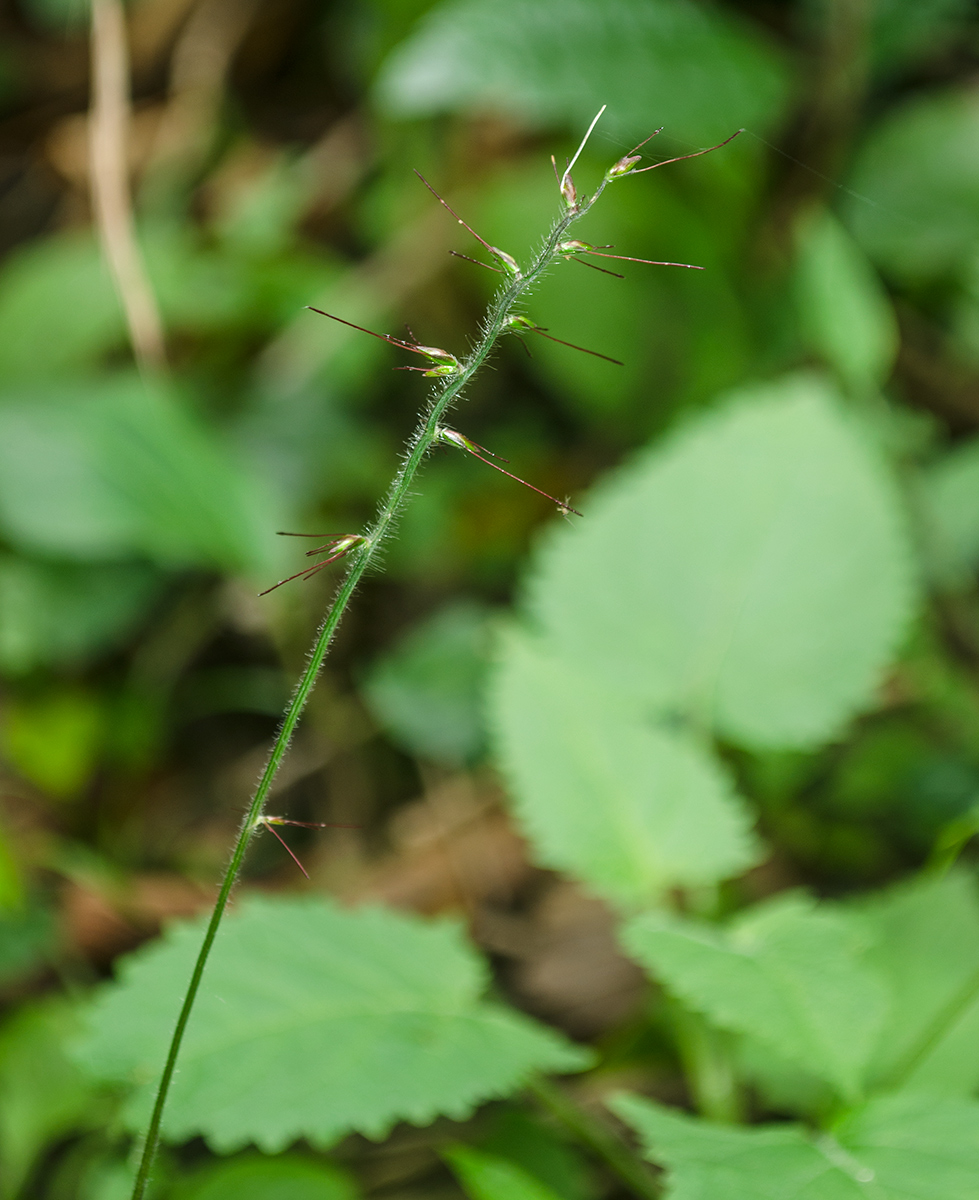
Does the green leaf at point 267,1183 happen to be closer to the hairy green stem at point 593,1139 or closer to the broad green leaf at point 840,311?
the hairy green stem at point 593,1139

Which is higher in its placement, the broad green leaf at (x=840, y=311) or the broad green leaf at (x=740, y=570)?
the broad green leaf at (x=840, y=311)

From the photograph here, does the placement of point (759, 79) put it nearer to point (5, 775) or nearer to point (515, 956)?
Answer: point (515, 956)

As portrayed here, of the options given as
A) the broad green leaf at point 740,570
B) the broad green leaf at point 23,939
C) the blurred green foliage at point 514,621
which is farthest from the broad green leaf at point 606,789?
the broad green leaf at point 23,939

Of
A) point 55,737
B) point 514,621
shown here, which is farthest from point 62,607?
point 514,621

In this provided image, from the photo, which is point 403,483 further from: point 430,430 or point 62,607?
point 62,607

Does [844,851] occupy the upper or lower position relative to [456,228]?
lower

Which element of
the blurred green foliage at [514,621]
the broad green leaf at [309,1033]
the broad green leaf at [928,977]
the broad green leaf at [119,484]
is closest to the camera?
the broad green leaf at [309,1033]

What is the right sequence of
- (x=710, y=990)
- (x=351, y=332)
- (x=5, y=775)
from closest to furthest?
(x=710, y=990), (x=5, y=775), (x=351, y=332)

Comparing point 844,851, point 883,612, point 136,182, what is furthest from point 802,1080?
point 136,182
